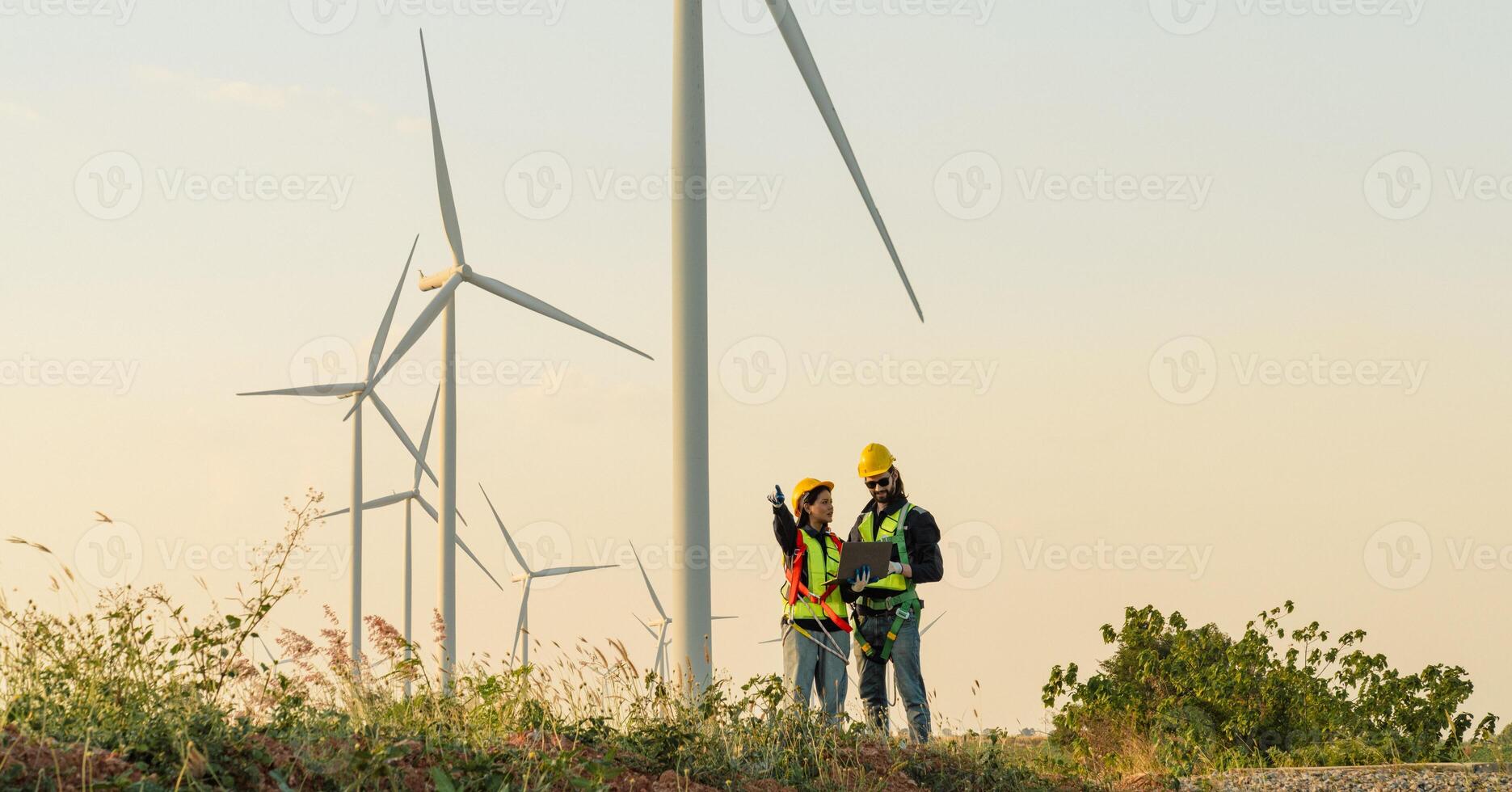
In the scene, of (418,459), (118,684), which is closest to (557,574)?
(418,459)

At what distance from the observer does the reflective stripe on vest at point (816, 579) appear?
35.7 ft

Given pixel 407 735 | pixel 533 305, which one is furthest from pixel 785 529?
pixel 533 305

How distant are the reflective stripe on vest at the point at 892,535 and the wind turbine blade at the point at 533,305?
10.4m

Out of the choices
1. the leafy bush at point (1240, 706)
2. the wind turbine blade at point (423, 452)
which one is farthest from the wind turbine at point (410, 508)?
the leafy bush at point (1240, 706)

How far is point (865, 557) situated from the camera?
10.6 m

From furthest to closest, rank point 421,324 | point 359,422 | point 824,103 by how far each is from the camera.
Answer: point 359,422 < point 421,324 < point 824,103

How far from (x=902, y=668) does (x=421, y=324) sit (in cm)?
1317

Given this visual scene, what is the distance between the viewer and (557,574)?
35625 millimetres

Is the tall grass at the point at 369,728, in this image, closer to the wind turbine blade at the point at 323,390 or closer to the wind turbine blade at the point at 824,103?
the wind turbine blade at the point at 824,103

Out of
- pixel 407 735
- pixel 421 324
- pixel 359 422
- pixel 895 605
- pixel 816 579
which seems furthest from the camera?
pixel 359 422

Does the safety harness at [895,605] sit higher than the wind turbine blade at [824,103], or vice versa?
the wind turbine blade at [824,103]

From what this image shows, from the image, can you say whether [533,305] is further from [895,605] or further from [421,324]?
[895,605]

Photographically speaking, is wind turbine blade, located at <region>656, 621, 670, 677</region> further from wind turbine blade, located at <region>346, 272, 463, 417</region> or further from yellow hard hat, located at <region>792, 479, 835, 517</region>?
yellow hard hat, located at <region>792, 479, 835, 517</region>

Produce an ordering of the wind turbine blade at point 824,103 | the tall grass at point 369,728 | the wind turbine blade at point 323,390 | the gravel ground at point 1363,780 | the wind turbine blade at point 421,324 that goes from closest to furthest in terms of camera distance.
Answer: the tall grass at point 369,728 → the gravel ground at point 1363,780 → the wind turbine blade at point 824,103 → the wind turbine blade at point 421,324 → the wind turbine blade at point 323,390
